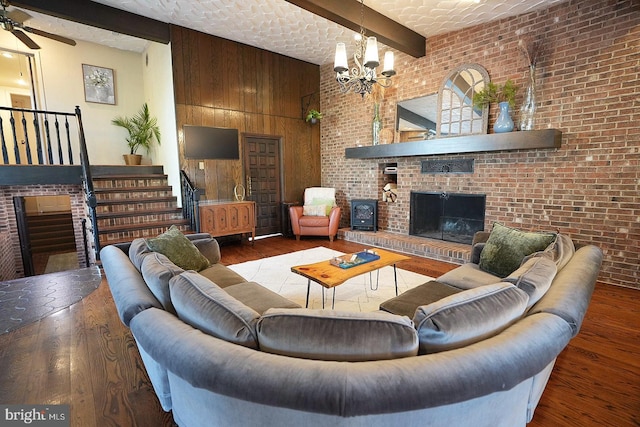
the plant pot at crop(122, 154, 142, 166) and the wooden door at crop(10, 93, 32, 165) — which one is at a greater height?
the wooden door at crop(10, 93, 32, 165)

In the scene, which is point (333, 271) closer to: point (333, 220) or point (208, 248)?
point (208, 248)

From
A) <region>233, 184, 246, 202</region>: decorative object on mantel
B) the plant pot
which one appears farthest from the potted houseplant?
the plant pot

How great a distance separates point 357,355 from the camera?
99 cm

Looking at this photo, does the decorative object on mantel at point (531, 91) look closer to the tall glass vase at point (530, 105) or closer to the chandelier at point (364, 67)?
the tall glass vase at point (530, 105)

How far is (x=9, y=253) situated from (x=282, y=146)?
17.0 feet

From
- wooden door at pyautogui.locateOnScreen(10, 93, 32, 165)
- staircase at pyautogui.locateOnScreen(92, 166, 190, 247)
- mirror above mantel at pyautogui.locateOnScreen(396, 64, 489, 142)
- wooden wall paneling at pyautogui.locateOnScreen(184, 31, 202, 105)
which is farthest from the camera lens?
wooden door at pyautogui.locateOnScreen(10, 93, 32, 165)

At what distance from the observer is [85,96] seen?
5.98m

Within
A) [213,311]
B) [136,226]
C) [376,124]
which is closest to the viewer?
[213,311]

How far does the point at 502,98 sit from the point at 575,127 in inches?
37.0

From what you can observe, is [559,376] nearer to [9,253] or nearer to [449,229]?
[449,229]

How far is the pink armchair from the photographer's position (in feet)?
18.4

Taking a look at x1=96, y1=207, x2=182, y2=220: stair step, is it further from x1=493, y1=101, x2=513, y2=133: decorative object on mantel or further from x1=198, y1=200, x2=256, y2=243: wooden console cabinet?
x1=493, y1=101, x2=513, y2=133: decorative object on mantel

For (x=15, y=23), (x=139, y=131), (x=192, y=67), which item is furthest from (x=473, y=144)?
(x=139, y=131)

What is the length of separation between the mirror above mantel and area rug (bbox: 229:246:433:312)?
2399mm
